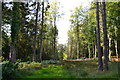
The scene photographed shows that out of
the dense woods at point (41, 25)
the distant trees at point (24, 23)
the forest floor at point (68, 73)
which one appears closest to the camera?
the forest floor at point (68, 73)

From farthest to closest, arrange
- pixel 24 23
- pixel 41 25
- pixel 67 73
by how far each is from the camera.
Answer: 1. pixel 41 25
2. pixel 24 23
3. pixel 67 73

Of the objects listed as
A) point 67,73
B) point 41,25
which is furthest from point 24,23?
point 67,73

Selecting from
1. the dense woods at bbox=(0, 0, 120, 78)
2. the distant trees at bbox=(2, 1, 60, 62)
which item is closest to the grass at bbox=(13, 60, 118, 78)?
the dense woods at bbox=(0, 0, 120, 78)

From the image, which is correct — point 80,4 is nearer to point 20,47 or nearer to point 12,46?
point 20,47

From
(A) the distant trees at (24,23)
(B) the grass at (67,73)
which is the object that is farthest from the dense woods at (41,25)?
(B) the grass at (67,73)

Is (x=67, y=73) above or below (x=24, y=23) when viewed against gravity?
below

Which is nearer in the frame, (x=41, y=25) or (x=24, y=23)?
(x=24, y=23)

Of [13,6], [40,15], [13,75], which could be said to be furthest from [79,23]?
[13,75]

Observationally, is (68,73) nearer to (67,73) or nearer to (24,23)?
(67,73)

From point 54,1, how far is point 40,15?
5435mm

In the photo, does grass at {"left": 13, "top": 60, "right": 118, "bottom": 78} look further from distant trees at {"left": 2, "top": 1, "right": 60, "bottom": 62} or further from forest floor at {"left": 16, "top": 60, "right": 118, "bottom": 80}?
distant trees at {"left": 2, "top": 1, "right": 60, "bottom": 62}

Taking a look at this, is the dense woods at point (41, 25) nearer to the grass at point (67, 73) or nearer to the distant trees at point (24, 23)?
the distant trees at point (24, 23)

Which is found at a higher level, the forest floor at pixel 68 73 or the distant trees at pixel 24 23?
the distant trees at pixel 24 23

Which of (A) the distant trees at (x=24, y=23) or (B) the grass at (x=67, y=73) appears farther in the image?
(A) the distant trees at (x=24, y=23)
